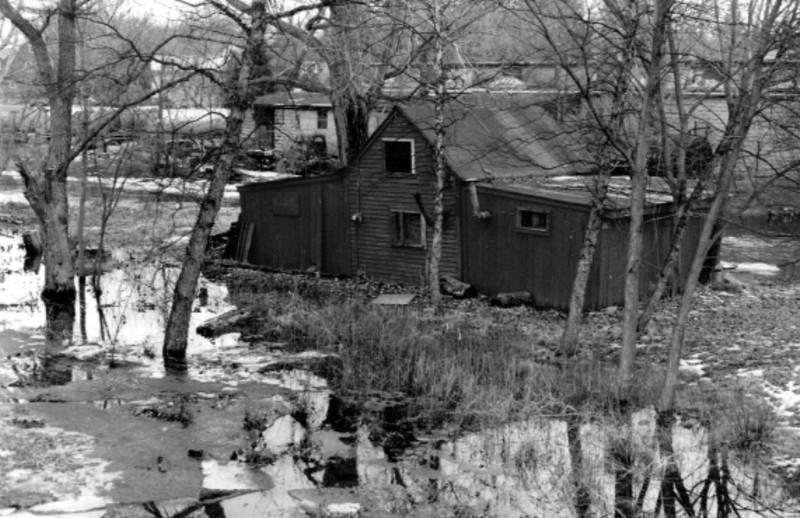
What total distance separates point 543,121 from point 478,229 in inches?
269

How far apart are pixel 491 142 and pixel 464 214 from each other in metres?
2.50

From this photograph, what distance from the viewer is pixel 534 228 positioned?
23.5 m

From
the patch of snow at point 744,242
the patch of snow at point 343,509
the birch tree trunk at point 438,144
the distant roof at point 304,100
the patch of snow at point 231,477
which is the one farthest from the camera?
the distant roof at point 304,100

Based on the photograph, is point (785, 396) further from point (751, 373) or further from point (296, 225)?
point (296, 225)

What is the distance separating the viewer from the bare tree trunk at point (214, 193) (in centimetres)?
1859

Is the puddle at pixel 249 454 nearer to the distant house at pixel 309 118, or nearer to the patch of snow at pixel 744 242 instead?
the patch of snow at pixel 744 242

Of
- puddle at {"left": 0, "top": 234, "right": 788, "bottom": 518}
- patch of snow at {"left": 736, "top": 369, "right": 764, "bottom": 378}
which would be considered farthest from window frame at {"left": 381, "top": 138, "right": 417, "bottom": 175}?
patch of snow at {"left": 736, "top": 369, "right": 764, "bottom": 378}

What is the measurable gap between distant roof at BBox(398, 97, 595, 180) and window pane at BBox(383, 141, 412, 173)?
99cm

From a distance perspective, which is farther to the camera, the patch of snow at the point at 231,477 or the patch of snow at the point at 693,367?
the patch of snow at the point at 693,367

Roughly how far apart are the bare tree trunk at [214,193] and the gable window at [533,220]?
7.82 m

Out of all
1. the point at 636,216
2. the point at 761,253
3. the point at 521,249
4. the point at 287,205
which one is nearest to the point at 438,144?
the point at 521,249

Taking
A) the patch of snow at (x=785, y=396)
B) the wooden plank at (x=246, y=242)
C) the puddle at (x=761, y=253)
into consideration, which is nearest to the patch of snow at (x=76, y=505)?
the patch of snow at (x=785, y=396)

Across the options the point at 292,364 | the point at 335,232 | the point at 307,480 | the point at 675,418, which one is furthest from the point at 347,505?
the point at 335,232

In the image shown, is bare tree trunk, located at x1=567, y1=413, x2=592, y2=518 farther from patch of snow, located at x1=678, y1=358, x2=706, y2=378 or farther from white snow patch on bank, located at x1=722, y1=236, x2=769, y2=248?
white snow patch on bank, located at x1=722, y1=236, x2=769, y2=248
